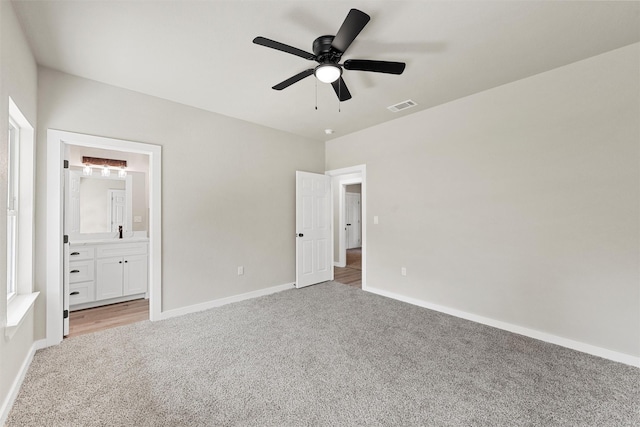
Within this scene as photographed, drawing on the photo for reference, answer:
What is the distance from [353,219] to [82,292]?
7.69 m

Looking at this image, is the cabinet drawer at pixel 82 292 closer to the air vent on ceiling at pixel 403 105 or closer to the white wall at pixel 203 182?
the white wall at pixel 203 182

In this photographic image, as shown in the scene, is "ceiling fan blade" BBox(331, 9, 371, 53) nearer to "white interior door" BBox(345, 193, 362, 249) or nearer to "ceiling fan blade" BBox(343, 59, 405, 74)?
"ceiling fan blade" BBox(343, 59, 405, 74)

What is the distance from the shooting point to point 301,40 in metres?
2.22

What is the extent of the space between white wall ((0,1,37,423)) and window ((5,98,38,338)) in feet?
0.74

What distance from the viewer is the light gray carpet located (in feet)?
5.67

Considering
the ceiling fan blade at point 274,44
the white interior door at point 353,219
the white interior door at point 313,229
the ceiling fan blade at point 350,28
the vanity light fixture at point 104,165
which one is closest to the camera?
the ceiling fan blade at point 350,28

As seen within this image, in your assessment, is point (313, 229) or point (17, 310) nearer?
point (17, 310)

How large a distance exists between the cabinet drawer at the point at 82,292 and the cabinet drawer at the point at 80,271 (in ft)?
0.22

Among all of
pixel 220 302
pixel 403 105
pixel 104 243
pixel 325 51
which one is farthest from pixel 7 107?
pixel 403 105

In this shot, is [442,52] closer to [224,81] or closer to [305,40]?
[305,40]

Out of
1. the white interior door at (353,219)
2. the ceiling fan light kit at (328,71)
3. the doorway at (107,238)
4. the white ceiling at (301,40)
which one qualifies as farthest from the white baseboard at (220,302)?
the white interior door at (353,219)

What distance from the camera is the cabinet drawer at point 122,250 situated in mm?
3765

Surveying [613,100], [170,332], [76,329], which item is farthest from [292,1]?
[76,329]

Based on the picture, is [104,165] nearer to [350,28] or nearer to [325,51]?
[325,51]
